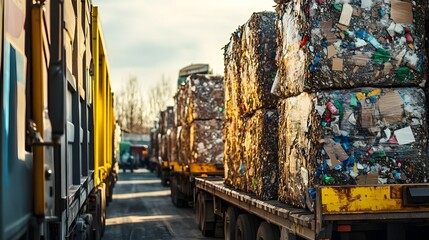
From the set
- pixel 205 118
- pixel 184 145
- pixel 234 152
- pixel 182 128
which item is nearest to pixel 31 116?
pixel 234 152

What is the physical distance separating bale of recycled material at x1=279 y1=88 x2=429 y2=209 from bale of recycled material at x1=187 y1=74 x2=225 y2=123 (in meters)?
10.3

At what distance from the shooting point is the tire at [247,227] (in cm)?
851

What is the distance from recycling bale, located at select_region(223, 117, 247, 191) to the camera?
30.7 ft

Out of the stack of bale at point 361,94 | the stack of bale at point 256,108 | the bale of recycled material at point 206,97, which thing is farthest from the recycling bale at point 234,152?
the bale of recycled material at point 206,97

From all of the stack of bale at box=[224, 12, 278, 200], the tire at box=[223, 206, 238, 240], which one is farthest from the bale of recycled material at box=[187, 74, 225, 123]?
the stack of bale at box=[224, 12, 278, 200]

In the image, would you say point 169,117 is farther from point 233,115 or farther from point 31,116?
point 31,116

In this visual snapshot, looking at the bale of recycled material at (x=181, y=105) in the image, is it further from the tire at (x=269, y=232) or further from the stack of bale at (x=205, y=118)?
the tire at (x=269, y=232)

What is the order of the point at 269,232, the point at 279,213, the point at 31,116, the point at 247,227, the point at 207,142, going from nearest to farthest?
the point at 31,116
the point at 279,213
the point at 269,232
the point at 247,227
the point at 207,142

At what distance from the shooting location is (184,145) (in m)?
18.2

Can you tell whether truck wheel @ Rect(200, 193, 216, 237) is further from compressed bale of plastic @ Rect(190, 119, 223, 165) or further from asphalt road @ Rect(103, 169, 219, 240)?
compressed bale of plastic @ Rect(190, 119, 223, 165)

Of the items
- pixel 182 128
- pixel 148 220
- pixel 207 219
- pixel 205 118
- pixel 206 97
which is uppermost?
pixel 206 97

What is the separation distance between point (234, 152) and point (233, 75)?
46.2 inches

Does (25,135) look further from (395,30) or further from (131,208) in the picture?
(131,208)

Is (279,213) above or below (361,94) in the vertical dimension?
below
